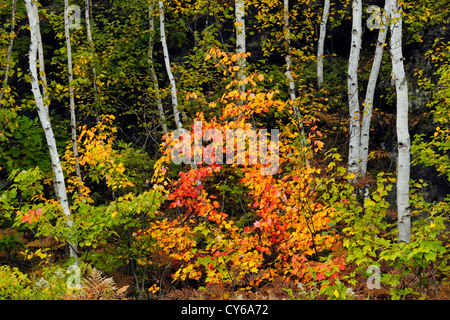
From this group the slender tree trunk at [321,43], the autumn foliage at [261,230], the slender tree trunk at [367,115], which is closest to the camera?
the autumn foliage at [261,230]

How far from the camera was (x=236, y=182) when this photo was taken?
9.48m

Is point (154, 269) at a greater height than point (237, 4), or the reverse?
point (237, 4)

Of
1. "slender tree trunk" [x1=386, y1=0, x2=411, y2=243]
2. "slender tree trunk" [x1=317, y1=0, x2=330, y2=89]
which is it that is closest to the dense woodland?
"slender tree trunk" [x1=386, y1=0, x2=411, y2=243]

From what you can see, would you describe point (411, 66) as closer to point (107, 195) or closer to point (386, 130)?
point (386, 130)

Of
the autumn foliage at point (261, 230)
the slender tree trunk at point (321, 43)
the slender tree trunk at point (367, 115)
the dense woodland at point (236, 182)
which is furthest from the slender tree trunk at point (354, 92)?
the slender tree trunk at point (321, 43)

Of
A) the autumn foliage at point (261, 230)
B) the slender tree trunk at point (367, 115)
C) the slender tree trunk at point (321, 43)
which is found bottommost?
the autumn foliage at point (261, 230)

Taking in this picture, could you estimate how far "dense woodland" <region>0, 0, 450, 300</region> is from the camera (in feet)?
16.3

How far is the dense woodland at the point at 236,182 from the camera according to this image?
16.3 ft

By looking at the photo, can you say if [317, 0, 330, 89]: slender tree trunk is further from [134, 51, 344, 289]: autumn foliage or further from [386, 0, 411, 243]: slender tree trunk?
[134, 51, 344, 289]: autumn foliage

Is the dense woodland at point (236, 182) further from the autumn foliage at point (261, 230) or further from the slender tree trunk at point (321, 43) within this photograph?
the slender tree trunk at point (321, 43)

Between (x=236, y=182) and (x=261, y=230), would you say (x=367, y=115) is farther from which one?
(x=261, y=230)

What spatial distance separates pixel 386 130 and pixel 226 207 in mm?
5279

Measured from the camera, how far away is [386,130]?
10.7m
